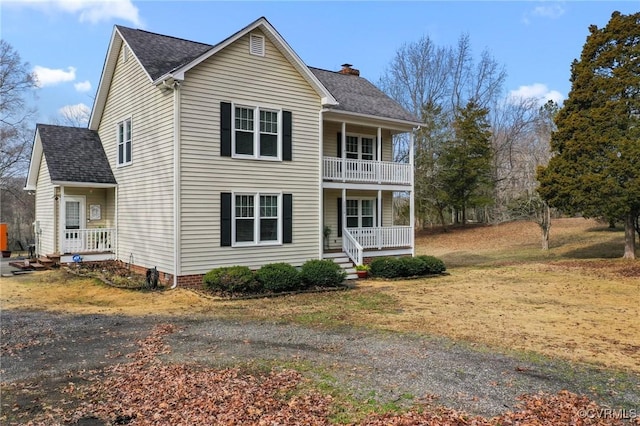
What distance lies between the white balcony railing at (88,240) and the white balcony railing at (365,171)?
8.41 m

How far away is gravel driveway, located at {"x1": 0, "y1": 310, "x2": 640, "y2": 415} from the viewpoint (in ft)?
18.0

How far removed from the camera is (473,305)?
1132 cm

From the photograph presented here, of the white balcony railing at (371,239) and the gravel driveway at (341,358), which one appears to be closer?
the gravel driveway at (341,358)

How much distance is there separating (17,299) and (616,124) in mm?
22146

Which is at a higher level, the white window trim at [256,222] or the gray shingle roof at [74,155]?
the gray shingle roof at [74,155]

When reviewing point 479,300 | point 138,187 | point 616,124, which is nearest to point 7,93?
point 138,187

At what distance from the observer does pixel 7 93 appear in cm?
3316

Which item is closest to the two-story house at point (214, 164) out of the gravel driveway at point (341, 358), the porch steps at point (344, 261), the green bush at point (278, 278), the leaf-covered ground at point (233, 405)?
the porch steps at point (344, 261)

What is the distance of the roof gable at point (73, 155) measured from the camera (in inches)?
629

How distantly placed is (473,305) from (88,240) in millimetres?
13459

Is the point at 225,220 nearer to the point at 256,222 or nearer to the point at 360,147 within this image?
the point at 256,222

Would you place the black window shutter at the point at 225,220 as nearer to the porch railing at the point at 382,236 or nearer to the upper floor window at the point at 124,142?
the upper floor window at the point at 124,142

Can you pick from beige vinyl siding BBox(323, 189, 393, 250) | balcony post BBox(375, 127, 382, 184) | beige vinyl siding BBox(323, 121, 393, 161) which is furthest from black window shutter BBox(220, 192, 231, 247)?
balcony post BBox(375, 127, 382, 184)

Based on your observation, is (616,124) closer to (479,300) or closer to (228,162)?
(479,300)
